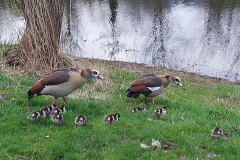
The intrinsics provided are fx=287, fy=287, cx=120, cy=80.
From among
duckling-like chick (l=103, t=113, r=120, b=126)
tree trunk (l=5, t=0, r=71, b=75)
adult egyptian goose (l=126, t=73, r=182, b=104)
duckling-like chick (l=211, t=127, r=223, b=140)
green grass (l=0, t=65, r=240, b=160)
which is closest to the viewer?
green grass (l=0, t=65, r=240, b=160)

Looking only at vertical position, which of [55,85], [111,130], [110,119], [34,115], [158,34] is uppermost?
[158,34]

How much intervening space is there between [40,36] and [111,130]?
491 cm

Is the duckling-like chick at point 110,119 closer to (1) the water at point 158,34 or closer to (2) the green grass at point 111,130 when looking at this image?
(2) the green grass at point 111,130

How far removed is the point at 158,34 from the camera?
18.7 meters

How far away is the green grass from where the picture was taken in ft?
15.9

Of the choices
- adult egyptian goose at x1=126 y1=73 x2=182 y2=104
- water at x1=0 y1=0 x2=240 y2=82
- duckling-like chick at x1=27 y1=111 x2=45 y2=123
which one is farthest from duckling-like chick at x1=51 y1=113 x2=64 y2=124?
water at x1=0 y1=0 x2=240 y2=82

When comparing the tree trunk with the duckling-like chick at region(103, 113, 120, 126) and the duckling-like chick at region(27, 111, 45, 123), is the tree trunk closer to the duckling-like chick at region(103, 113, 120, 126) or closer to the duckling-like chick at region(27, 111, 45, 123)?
the duckling-like chick at region(27, 111, 45, 123)

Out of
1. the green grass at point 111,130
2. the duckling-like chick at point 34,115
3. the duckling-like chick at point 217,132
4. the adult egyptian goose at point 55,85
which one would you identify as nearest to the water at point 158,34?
the adult egyptian goose at point 55,85

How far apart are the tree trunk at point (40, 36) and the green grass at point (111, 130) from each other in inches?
50.2

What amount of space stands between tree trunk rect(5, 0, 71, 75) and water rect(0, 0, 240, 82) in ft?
2.25

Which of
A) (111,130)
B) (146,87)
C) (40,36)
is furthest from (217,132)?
(40,36)

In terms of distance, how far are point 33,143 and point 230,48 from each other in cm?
1410

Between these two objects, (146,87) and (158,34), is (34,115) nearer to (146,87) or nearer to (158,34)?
(146,87)

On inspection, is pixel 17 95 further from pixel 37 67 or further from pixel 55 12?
pixel 55 12
